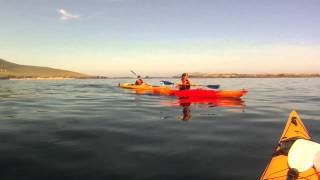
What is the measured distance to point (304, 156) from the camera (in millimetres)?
5262

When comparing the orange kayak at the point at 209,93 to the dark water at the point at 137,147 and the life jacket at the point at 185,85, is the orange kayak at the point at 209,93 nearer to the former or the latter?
the life jacket at the point at 185,85

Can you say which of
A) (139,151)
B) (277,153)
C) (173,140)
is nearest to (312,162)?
(277,153)

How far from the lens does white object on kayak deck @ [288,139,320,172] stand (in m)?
5.10

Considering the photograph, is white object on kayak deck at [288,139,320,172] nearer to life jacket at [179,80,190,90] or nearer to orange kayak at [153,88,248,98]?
orange kayak at [153,88,248,98]

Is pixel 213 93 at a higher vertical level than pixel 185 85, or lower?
lower

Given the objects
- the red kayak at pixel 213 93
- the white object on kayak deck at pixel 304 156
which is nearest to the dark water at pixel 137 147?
the white object on kayak deck at pixel 304 156

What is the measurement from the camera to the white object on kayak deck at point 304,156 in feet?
16.7

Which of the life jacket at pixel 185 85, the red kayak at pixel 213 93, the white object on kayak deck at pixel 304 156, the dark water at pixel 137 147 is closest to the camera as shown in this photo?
the white object on kayak deck at pixel 304 156

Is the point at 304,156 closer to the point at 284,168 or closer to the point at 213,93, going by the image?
the point at 284,168

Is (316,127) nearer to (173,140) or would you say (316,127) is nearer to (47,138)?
(173,140)

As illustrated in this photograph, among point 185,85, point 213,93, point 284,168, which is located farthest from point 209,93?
point 284,168

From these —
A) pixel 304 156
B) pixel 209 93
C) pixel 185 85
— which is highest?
pixel 185 85

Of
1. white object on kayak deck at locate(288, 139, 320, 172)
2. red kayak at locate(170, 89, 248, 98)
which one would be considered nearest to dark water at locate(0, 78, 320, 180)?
white object on kayak deck at locate(288, 139, 320, 172)

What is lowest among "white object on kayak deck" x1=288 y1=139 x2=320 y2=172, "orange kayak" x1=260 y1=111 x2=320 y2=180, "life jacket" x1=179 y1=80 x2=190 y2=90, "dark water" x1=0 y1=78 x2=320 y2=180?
"dark water" x1=0 y1=78 x2=320 y2=180
